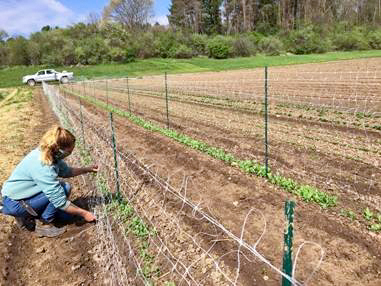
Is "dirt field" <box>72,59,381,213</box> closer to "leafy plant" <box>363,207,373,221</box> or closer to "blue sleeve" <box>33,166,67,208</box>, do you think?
"leafy plant" <box>363,207,373,221</box>

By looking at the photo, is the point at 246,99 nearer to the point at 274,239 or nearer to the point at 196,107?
the point at 196,107

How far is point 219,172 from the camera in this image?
5.98m

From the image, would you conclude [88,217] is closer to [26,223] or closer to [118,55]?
[26,223]

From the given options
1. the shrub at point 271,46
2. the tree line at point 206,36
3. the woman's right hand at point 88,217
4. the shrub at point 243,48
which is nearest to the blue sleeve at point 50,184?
the woman's right hand at point 88,217

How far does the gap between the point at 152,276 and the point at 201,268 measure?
1.51 ft

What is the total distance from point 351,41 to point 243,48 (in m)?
15.9

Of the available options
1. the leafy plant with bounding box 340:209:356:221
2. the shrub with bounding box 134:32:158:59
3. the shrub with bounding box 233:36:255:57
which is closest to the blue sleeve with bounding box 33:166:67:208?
the leafy plant with bounding box 340:209:356:221

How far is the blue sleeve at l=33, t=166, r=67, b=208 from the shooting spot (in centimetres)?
398

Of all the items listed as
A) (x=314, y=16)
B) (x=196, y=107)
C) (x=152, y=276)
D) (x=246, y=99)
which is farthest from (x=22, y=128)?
(x=314, y=16)

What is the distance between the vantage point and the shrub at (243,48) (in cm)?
5453

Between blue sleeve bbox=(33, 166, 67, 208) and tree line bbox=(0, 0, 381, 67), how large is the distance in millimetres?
47093

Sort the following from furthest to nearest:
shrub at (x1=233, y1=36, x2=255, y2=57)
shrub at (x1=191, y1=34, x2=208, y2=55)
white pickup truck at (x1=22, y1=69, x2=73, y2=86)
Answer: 1. shrub at (x1=191, y1=34, x2=208, y2=55)
2. shrub at (x1=233, y1=36, x2=255, y2=57)
3. white pickup truck at (x1=22, y1=69, x2=73, y2=86)

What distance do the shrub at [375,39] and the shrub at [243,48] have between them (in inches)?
663

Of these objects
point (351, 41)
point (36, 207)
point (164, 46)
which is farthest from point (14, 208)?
point (351, 41)
